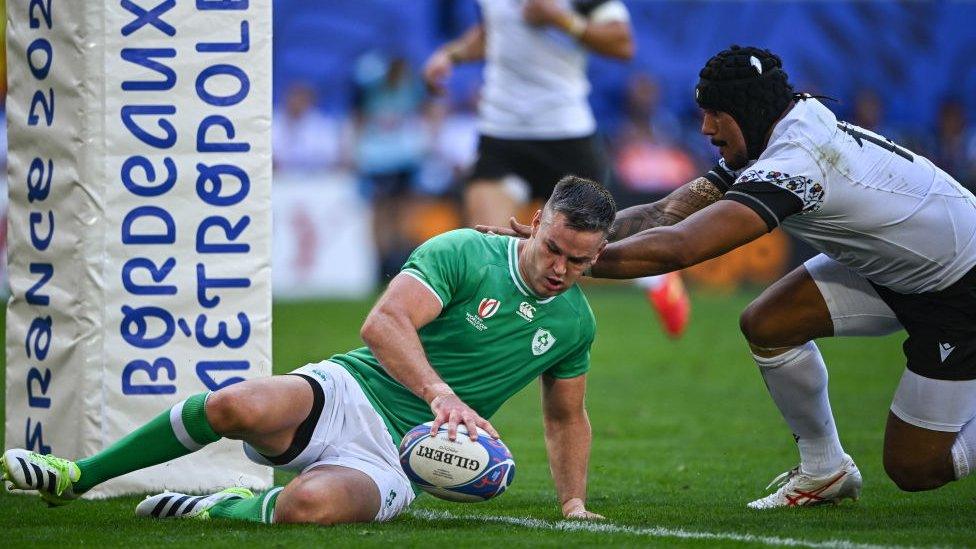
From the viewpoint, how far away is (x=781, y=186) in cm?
534

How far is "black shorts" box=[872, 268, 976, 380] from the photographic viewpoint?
5.94m

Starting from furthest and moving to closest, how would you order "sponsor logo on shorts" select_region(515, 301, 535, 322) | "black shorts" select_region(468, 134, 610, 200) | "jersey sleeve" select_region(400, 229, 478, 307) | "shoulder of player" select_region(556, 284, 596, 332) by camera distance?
"black shorts" select_region(468, 134, 610, 200) < "shoulder of player" select_region(556, 284, 596, 332) < "sponsor logo on shorts" select_region(515, 301, 535, 322) < "jersey sleeve" select_region(400, 229, 478, 307)

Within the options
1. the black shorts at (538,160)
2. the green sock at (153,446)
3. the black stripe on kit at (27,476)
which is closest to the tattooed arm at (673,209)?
the green sock at (153,446)

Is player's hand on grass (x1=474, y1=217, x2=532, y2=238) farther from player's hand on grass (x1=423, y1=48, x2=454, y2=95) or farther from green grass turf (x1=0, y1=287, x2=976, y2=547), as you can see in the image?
player's hand on grass (x1=423, y1=48, x2=454, y2=95)

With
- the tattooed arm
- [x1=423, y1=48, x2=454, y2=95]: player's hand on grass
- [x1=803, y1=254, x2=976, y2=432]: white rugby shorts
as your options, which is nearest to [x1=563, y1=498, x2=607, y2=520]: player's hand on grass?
the tattooed arm

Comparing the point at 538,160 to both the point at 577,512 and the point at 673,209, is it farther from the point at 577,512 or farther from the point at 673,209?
the point at 577,512

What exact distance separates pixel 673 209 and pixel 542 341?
1.24 m

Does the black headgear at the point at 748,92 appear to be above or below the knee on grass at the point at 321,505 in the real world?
above

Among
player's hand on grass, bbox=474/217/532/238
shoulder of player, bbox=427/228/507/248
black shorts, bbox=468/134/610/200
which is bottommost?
shoulder of player, bbox=427/228/507/248

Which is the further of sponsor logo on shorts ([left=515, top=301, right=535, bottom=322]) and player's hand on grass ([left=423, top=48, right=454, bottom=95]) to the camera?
player's hand on grass ([left=423, top=48, right=454, bottom=95])

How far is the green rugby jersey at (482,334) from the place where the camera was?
542 cm

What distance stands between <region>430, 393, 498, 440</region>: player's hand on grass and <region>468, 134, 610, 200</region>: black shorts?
5108 millimetres

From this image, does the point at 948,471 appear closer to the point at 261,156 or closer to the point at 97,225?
the point at 261,156

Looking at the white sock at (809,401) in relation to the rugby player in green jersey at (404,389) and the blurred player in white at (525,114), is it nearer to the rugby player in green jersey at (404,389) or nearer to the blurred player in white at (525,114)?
the rugby player in green jersey at (404,389)
